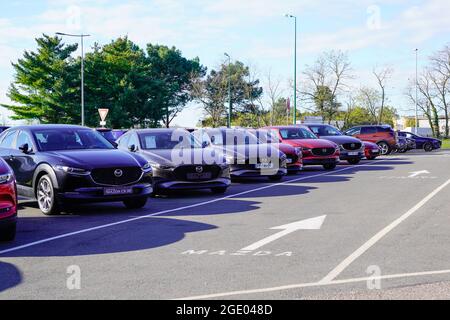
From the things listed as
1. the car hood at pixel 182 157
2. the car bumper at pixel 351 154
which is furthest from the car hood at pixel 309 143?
the car hood at pixel 182 157

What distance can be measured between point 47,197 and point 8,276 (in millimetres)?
4838

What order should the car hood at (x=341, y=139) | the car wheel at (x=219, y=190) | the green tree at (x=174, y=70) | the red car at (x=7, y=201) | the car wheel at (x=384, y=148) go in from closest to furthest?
the red car at (x=7, y=201), the car wheel at (x=219, y=190), the car hood at (x=341, y=139), the car wheel at (x=384, y=148), the green tree at (x=174, y=70)

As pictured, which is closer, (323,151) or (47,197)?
(47,197)

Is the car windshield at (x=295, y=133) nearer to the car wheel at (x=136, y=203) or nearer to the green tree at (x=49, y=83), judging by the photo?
the car wheel at (x=136, y=203)

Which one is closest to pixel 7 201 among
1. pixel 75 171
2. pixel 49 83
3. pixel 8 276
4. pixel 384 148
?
pixel 8 276

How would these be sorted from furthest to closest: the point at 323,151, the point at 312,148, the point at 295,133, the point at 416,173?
the point at 295,133, the point at 323,151, the point at 312,148, the point at 416,173

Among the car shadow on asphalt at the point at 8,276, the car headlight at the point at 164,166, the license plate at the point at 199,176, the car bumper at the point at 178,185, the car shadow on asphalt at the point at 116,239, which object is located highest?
the car headlight at the point at 164,166

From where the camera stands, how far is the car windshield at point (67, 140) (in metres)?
11.7

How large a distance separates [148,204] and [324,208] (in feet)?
11.6

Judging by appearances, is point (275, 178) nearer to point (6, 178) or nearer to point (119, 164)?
point (119, 164)

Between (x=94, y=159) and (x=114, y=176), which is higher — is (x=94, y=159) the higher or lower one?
the higher one

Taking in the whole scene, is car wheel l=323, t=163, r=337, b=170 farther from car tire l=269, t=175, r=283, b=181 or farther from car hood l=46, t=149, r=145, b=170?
car hood l=46, t=149, r=145, b=170

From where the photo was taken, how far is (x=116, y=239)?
8.39 meters

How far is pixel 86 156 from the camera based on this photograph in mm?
11094
